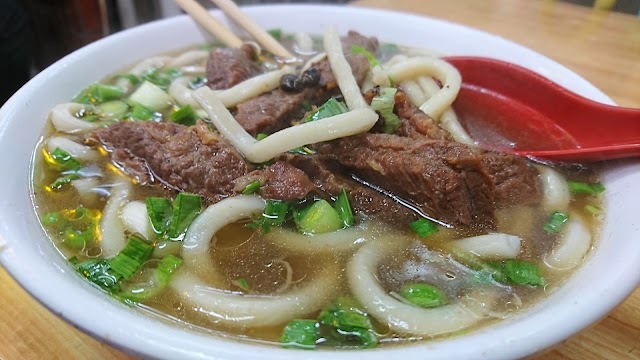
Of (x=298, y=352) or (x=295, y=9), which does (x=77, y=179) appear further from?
(x=295, y=9)

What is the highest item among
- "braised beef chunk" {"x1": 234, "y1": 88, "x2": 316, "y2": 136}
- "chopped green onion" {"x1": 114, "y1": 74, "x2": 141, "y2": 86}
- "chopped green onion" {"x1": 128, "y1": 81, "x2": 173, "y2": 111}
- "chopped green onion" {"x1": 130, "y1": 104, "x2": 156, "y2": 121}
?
"braised beef chunk" {"x1": 234, "y1": 88, "x2": 316, "y2": 136}

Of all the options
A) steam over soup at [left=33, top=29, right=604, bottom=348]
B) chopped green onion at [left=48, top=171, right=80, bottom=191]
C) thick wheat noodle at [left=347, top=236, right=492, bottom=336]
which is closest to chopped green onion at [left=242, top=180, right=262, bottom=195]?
steam over soup at [left=33, top=29, right=604, bottom=348]

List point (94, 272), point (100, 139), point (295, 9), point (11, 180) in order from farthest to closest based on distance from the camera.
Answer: point (295, 9)
point (100, 139)
point (11, 180)
point (94, 272)

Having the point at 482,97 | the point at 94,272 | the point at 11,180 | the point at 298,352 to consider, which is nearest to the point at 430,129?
the point at 482,97

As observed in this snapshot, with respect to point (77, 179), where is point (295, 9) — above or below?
above

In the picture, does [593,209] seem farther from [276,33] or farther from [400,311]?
[276,33]

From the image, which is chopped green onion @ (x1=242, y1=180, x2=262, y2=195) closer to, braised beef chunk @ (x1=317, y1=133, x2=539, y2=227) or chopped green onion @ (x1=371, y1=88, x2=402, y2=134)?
braised beef chunk @ (x1=317, y1=133, x2=539, y2=227)
